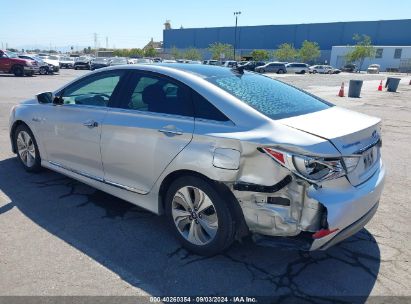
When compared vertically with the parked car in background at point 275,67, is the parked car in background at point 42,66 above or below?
above

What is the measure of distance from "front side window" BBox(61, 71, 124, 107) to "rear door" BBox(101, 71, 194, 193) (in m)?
0.28

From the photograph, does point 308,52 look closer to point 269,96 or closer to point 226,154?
point 269,96

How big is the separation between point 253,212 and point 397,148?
5.68 m

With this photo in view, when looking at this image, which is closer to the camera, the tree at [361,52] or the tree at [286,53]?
the tree at [361,52]

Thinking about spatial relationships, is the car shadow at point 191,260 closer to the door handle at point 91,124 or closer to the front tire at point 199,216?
the front tire at point 199,216

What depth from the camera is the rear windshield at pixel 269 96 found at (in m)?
3.04

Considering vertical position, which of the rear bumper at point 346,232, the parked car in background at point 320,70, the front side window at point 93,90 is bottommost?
the parked car in background at point 320,70

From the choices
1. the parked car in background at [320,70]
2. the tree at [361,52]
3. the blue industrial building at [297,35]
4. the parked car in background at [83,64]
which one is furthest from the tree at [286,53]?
the parked car in background at [83,64]

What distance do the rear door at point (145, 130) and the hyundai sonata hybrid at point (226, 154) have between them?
10 mm

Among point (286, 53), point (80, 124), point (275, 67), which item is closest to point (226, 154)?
point (80, 124)

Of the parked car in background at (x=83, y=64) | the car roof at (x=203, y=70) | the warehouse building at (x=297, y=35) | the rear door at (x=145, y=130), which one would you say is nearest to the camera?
the rear door at (x=145, y=130)

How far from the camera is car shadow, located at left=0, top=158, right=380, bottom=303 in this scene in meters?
2.75

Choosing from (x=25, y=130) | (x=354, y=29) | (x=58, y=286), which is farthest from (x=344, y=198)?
(x=354, y=29)

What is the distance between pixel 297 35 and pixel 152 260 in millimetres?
93509
